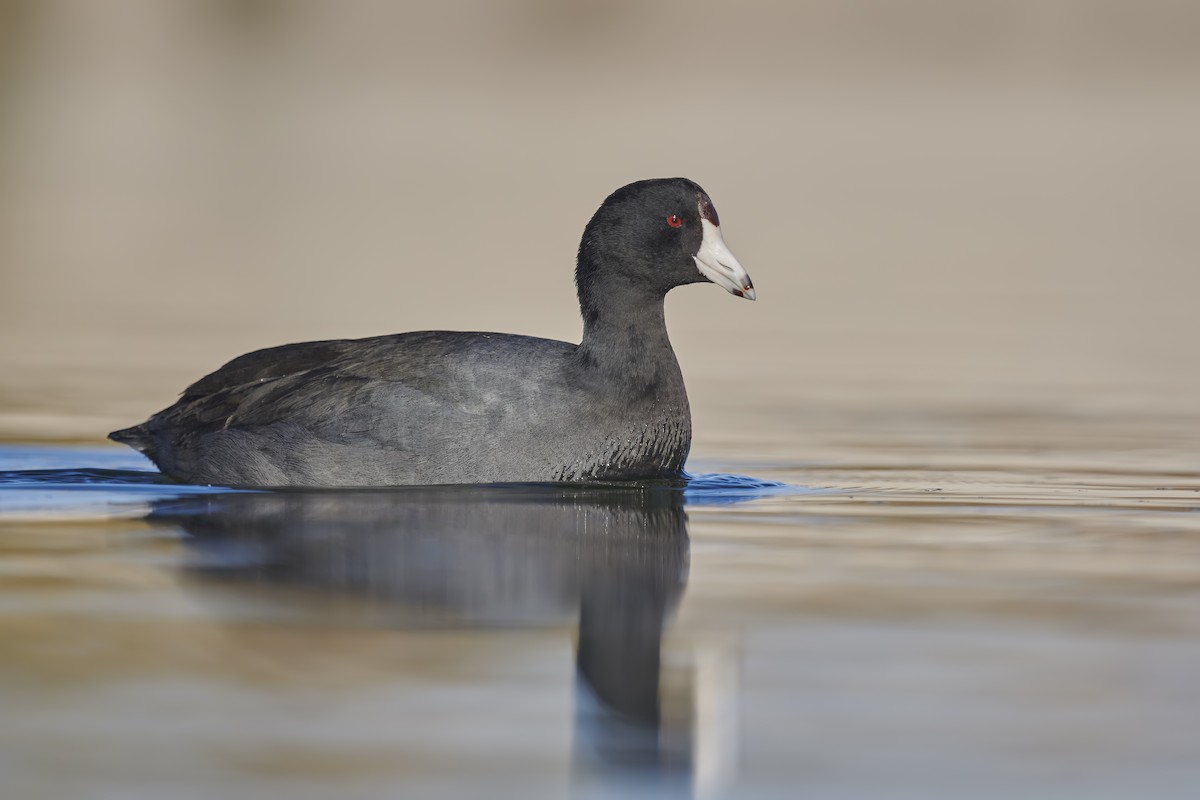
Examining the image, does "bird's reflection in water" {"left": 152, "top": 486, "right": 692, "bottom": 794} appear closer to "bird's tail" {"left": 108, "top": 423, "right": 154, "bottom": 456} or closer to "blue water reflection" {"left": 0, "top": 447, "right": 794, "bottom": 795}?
"blue water reflection" {"left": 0, "top": 447, "right": 794, "bottom": 795}

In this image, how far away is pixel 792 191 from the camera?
2653 cm

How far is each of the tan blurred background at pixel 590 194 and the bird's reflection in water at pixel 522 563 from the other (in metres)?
1.91

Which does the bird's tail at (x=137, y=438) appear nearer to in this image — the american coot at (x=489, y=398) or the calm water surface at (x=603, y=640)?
the american coot at (x=489, y=398)

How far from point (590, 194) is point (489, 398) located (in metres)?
16.4

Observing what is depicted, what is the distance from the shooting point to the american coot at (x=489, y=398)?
295 inches

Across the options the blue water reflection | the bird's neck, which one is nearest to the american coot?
the bird's neck

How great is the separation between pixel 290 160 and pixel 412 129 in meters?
4.34

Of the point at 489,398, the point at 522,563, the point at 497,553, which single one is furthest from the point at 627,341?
the point at 522,563

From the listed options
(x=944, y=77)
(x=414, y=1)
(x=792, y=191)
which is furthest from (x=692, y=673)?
(x=414, y=1)

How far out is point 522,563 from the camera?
19.7 ft

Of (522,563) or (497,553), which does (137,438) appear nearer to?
(497,553)

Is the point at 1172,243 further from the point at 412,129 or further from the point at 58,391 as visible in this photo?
the point at 412,129

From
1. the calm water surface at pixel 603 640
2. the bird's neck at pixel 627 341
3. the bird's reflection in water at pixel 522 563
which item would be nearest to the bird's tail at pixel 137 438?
the calm water surface at pixel 603 640

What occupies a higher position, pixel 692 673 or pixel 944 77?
pixel 944 77
